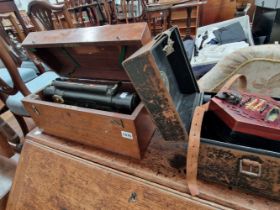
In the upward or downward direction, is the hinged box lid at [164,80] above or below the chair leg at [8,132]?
above

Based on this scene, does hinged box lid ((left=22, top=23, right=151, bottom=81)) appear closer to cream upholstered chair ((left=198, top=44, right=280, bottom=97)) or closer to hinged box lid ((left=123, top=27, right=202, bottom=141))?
hinged box lid ((left=123, top=27, right=202, bottom=141))

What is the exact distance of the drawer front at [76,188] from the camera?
525 mm

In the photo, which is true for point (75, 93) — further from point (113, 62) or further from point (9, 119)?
point (9, 119)

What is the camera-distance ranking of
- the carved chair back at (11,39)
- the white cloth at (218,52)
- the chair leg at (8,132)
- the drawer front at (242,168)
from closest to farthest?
the drawer front at (242,168) → the chair leg at (8,132) → the white cloth at (218,52) → the carved chair back at (11,39)

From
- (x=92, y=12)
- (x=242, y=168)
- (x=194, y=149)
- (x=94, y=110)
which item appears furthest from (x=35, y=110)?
(x=92, y=12)

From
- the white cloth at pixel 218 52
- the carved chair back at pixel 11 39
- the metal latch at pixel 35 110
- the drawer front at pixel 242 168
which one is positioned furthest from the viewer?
the carved chair back at pixel 11 39

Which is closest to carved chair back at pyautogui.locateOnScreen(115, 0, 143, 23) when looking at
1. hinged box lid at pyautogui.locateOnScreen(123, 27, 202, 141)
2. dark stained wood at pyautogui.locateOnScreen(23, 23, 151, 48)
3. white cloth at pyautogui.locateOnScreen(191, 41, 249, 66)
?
white cloth at pyautogui.locateOnScreen(191, 41, 249, 66)

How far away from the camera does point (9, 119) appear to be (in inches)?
75.1

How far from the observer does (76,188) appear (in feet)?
2.07

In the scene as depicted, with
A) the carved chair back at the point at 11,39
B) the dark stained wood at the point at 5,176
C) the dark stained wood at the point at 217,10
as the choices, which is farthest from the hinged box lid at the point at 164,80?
the dark stained wood at the point at 217,10

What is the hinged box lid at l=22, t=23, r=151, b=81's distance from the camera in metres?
0.54

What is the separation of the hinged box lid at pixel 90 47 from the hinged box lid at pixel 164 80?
3.0 inches

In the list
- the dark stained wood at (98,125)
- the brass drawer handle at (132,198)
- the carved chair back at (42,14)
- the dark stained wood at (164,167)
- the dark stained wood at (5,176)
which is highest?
the carved chair back at (42,14)

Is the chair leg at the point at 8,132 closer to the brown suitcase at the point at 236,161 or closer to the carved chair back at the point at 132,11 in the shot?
the brown suitcase at the point at 236,161
